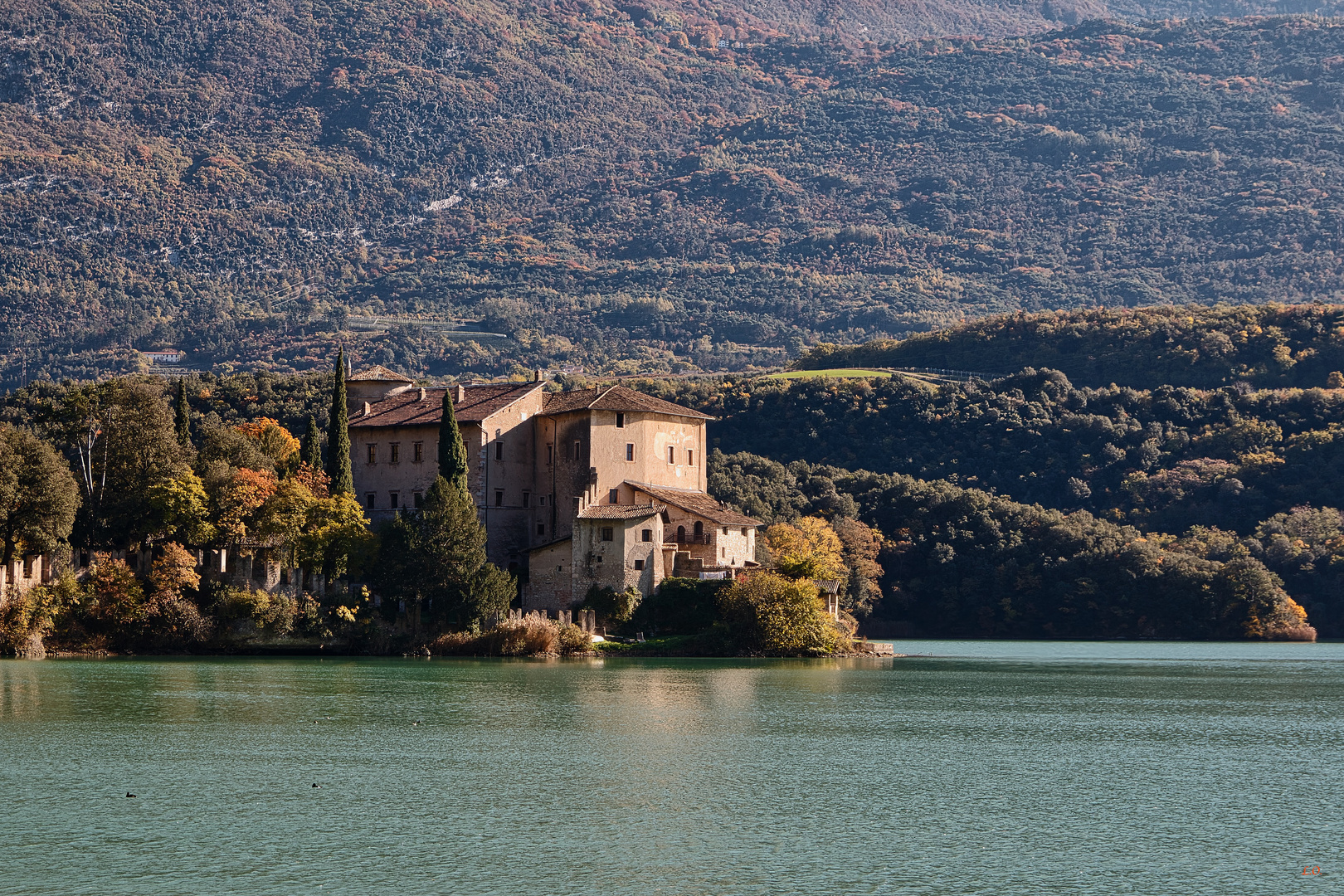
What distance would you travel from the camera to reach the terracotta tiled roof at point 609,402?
8219 cm

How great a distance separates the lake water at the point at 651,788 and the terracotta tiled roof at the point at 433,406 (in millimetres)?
28755

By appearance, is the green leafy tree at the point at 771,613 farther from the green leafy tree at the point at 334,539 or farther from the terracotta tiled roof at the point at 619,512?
the green leafy tree at the point at 334,539

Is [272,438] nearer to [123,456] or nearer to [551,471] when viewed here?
[551,471]

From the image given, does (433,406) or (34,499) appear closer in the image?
(34,499)

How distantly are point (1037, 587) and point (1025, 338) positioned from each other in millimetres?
60758

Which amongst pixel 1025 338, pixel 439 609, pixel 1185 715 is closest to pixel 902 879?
pixel 1185 715

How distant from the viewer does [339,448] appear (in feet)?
246

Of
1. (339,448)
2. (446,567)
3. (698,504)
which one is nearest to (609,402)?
(698,504)

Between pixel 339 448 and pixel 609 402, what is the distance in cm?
1381

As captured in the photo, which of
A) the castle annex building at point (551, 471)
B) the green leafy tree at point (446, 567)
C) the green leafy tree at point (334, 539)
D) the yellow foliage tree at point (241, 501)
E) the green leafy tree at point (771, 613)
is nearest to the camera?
the yellow foliage tree at point (241, 501)

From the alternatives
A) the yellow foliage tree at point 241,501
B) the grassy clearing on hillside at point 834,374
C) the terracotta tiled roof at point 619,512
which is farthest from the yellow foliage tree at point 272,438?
the grassy clearing on hillside at point 834,374

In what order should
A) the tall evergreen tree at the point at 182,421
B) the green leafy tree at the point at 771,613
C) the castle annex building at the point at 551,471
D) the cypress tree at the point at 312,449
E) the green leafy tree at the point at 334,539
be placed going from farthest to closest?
the castle annex building at the point at 551,471 → the cypress tree at the point at 312,449 → the tall evergreen tree at the point at 182,421 → the green leafy tree at the point at 771,613 → the green leafy tree at the point at 334,539

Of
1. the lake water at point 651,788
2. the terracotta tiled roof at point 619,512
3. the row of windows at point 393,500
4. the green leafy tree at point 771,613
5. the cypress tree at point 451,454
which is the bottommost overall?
the lake water at point 651,788

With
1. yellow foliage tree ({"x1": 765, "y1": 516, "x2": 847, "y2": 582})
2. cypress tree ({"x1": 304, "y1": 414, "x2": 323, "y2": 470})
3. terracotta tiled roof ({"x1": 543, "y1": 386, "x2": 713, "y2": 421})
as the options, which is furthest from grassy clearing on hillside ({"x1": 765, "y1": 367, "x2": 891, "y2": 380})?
cypress tree ({"x1": 304, "y1": 414, "x2": 323, "y2": 470})
